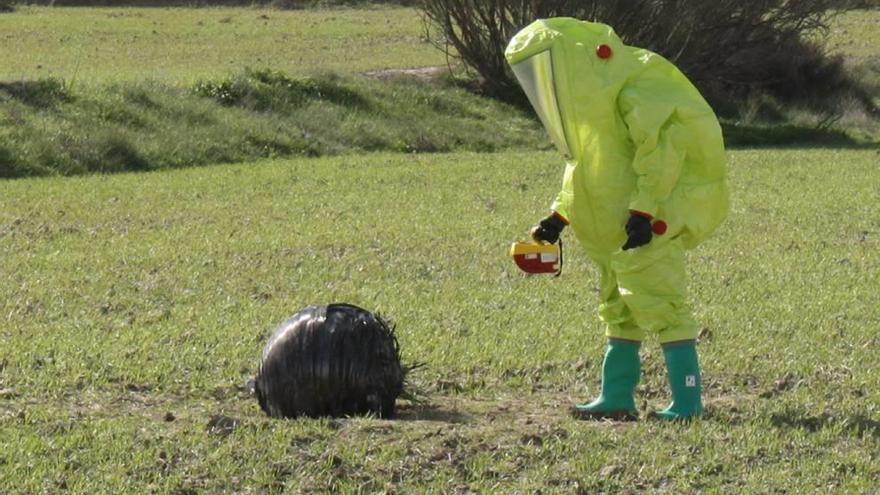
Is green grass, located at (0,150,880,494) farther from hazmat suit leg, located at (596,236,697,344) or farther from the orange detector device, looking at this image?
the orange detector device

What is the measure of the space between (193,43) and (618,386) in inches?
1122

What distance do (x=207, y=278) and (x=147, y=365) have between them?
10.0ft

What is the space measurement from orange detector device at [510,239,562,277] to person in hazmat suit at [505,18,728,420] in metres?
0.26

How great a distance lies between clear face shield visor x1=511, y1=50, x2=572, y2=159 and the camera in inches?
281

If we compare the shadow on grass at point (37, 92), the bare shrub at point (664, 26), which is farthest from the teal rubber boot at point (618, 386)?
the bare shrub at point (664, 26)

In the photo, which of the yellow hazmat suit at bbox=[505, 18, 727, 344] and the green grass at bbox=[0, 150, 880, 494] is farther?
the yellow hazmat suit at bbox=[505, 18, 727, 344]

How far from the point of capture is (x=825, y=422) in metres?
7.27

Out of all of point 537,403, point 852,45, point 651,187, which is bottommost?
point 852,45

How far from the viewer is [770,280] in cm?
1158

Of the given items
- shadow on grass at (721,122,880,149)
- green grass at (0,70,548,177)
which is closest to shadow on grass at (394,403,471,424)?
green grass at (0,70,548,177)

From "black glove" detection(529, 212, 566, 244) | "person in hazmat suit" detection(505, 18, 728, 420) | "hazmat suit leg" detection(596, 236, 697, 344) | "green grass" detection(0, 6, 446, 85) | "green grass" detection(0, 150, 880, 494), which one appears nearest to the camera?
"green grass" detection(0, 150, 880, 494)

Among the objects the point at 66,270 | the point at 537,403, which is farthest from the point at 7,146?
the point at 537,403

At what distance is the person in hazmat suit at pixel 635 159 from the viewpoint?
6.95 metres

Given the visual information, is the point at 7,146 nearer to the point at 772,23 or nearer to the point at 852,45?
the point at 772,23
